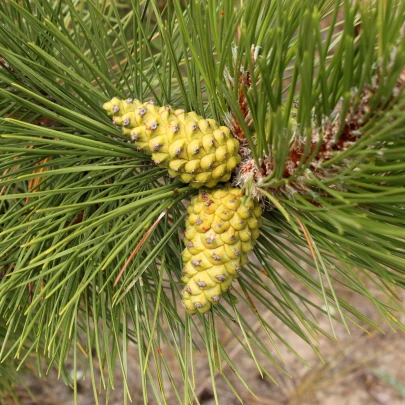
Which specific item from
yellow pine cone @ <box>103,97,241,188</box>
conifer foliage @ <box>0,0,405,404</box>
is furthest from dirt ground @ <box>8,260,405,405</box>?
yellow pine cone @ <box>103,97,241,188</box>

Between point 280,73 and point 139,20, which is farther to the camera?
point 139,20

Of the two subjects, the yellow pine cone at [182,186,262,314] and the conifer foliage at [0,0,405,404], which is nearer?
the conifer foliage at [0,0,405,404]

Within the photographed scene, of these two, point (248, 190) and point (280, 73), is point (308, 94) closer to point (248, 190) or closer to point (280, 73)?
point (280, 73)

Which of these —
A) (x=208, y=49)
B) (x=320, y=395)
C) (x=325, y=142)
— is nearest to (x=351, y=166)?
(x=325, y=142)

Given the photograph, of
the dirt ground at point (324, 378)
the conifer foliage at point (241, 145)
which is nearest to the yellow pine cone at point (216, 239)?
the conifer foliage at point (241, 145)

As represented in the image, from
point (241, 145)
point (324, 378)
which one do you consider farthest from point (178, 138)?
point (324, 378)

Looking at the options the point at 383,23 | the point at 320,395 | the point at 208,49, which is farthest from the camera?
the point at 320,395

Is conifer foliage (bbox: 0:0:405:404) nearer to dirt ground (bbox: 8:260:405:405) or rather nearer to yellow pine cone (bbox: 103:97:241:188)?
yellow pine cone (bbox: 103:97:241:188)
